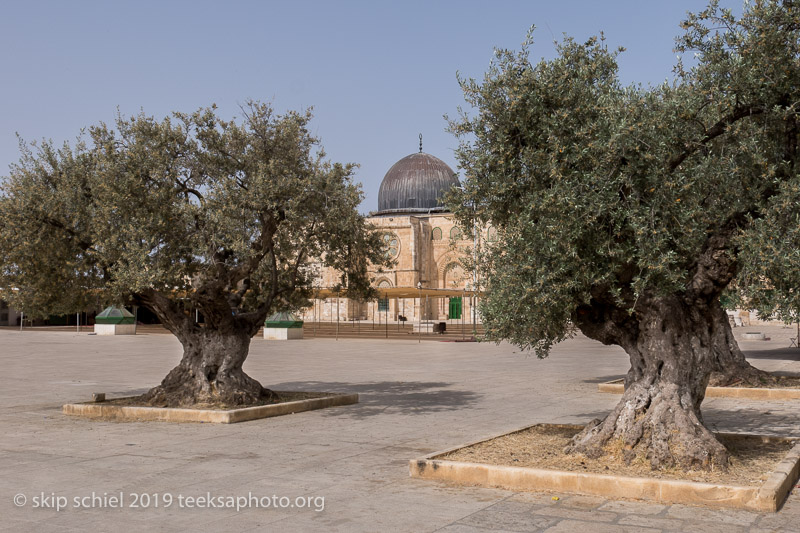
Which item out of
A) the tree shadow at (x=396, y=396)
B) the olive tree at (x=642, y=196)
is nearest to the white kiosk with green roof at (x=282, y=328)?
the tree shadow at (x=396, y=396)

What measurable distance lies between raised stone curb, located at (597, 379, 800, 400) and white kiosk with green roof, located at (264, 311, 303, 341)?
3041cm

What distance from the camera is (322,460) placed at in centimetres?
1043

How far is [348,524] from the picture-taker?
727 cm

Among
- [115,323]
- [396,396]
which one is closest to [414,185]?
[115,323]

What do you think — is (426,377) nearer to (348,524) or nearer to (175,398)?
(175,398)

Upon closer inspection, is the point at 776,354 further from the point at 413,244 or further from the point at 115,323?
the point at 413,244

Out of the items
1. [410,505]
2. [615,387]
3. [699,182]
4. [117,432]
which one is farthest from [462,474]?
[615,387]

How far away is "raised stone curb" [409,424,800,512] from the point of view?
7805mm

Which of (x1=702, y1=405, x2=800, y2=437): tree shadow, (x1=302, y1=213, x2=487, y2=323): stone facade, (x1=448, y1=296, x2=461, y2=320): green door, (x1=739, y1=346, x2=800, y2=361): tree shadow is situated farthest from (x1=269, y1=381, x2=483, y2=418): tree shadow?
(x1=302, y1=213, x2=487, y2=323): stone facade

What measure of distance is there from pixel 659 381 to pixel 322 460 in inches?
177

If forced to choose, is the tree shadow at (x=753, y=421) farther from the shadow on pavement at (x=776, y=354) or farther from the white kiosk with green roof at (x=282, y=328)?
the white kiosk with green roof at (x=282, y=328)

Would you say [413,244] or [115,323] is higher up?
[413,244]

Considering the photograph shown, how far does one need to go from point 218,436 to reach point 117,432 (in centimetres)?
186

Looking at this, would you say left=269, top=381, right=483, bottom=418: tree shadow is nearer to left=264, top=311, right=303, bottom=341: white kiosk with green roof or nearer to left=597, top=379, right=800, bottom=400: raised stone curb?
left=597, top=379, right=800, bottom=400: raised stone curb
